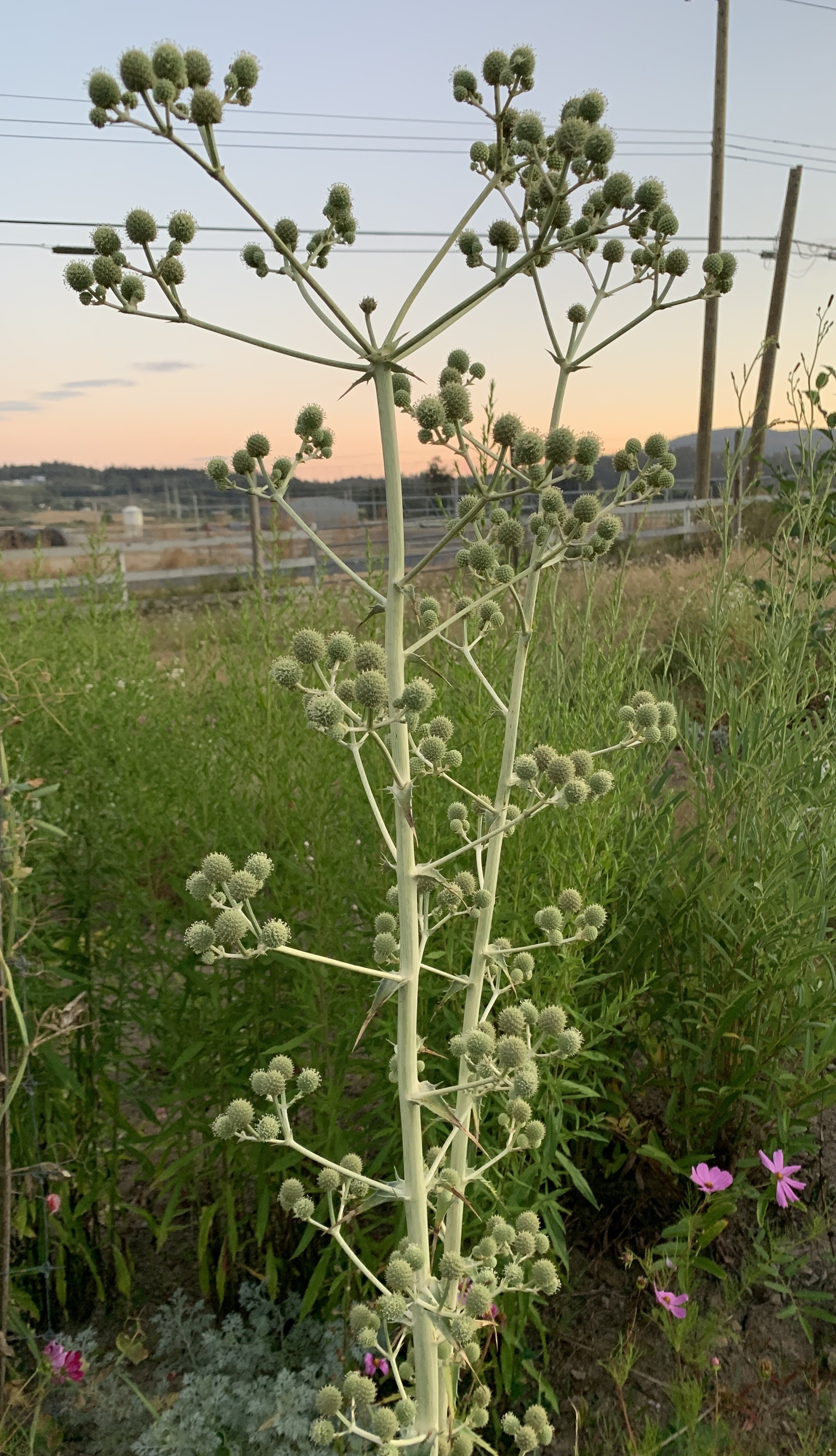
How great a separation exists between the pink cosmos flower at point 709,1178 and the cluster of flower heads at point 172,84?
7.66ft

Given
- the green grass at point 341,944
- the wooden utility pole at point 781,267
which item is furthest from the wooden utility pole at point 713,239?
the green grass at point 341,944

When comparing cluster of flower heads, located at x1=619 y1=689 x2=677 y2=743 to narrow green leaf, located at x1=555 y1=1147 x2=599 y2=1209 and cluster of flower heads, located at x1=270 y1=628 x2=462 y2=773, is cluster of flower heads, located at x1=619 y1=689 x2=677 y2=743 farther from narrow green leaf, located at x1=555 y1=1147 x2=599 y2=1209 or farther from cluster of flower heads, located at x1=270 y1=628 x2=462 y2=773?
narrow green leaf, located at x1=555 y1=1147 x2=599 y2=1209

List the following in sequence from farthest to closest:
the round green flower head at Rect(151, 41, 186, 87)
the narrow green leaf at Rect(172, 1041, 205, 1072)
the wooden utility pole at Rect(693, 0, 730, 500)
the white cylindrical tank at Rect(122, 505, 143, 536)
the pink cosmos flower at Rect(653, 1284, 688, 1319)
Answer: the white cylindrical tank at Rect(122, 505, 143, 536) < the wooden utility pole at Rect(693, 0, 730, 500) < the narrow green leaf at Rect(172, 1041, 205, 1072) < the pink cosmos flower at Rect(653, 1284, 688, 1319) < the round green flower head at Rect(151, 41, 186, 87)

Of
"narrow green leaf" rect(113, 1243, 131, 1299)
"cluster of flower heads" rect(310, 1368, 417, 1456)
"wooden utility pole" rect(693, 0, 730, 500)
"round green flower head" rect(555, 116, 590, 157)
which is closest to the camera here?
"round green flower head" rect(555, 116, 590, 157)

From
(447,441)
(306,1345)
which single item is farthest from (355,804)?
(306,1345)

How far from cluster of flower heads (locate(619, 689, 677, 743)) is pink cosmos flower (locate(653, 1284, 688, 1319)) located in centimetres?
137

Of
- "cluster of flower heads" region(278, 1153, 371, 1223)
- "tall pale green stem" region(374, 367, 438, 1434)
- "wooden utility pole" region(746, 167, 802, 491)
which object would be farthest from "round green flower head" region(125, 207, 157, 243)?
"wooden utility pole" region(746, 167, 802, 491)

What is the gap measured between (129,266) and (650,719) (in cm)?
95

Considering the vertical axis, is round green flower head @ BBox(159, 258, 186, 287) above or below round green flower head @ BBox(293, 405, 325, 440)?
above

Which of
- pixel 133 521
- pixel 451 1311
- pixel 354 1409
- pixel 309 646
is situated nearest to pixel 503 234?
pixel 309 646

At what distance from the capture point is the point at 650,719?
1.51m

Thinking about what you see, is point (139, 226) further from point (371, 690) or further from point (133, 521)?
point (133, 521)

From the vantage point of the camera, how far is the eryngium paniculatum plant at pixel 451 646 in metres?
1.14

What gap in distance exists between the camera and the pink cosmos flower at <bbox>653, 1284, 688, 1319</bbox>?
2170 mm
